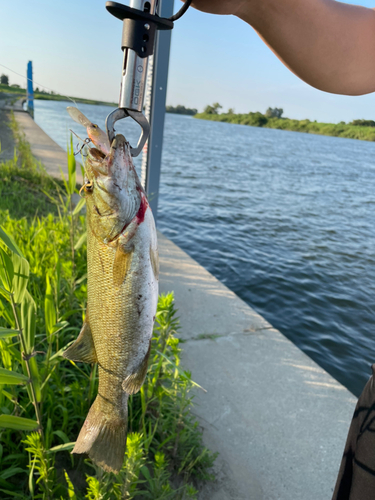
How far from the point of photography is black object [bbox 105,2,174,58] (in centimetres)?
84

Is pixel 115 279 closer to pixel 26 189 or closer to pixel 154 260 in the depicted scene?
pixel 154 260

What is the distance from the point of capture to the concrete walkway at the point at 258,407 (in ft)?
7.64

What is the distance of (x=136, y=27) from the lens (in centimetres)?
85

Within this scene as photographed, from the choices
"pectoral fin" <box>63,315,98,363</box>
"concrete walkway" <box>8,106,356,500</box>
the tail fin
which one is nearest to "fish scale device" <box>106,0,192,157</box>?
"pectoral fin" <box>63,315,98,363</box>

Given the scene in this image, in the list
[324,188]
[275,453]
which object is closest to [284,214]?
[324,188]

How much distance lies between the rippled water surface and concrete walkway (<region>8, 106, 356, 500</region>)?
1.62 m

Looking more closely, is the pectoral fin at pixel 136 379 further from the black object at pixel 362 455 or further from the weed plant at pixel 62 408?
the black object at pixel 362 455

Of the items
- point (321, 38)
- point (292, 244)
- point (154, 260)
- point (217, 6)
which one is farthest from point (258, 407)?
point (292, 244)

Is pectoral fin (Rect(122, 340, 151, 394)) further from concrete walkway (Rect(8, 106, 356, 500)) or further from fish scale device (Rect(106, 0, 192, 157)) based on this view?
concrete walkway (Rect(8, 106, 356, 500))

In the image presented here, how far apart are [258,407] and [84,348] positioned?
7.00 ft

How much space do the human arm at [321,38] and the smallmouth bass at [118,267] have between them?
2.83 feet

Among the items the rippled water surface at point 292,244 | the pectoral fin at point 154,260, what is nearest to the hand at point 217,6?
the pectoral fin at point 154,260

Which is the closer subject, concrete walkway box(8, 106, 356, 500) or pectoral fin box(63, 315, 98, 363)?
pectoral fin box(63, 315, 98, 363)

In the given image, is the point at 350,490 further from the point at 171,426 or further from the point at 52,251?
the point at 52,251
